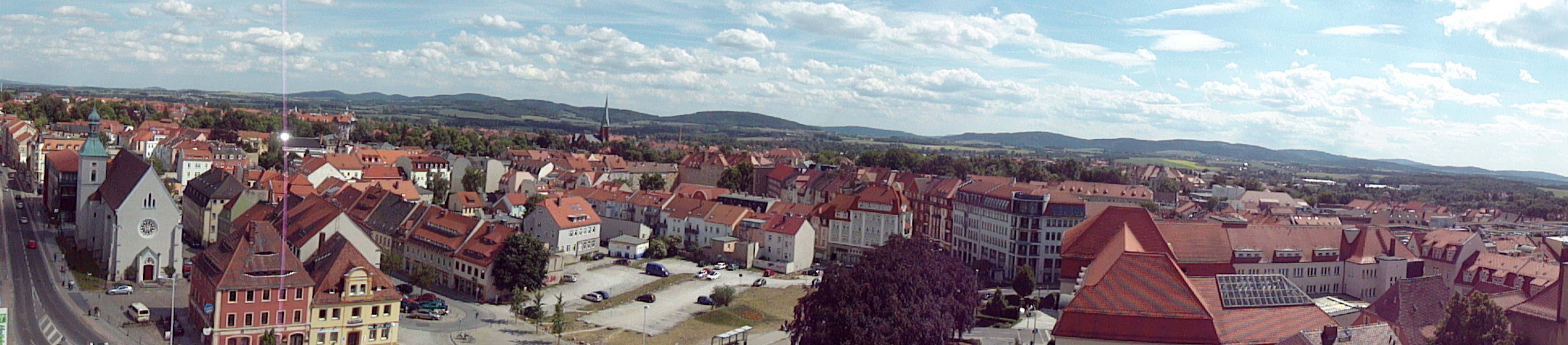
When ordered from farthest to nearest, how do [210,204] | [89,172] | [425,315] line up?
[210,204] < [89,172] < [425,315]

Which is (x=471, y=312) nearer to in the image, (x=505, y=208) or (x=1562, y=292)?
(x=505, y=208)

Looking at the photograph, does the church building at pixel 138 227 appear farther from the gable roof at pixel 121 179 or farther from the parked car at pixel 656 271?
the parked car at pixel 656 271

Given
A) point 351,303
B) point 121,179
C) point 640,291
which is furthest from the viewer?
point 640,291

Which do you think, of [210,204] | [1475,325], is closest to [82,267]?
[210,204]

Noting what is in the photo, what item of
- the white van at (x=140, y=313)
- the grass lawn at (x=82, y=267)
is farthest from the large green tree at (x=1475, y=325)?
the grass lawn at (x=82, y=267)

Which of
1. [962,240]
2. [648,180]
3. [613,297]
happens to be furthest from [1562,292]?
[648,180]

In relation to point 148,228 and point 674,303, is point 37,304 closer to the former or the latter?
point 148,228
